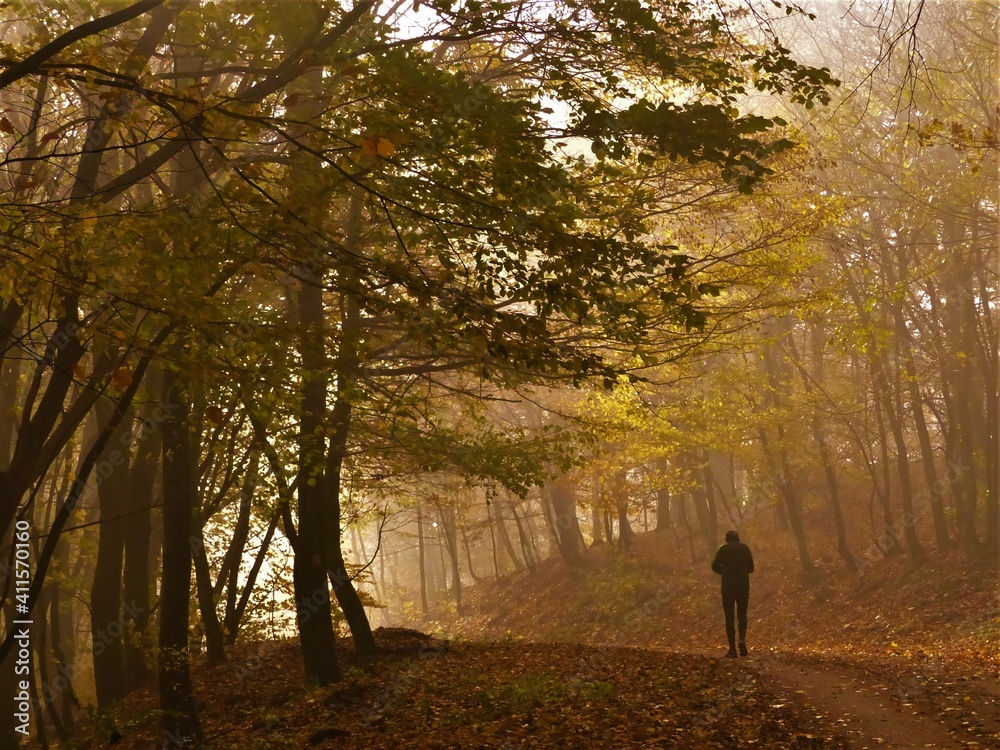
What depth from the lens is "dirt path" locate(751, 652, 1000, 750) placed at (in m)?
6.28

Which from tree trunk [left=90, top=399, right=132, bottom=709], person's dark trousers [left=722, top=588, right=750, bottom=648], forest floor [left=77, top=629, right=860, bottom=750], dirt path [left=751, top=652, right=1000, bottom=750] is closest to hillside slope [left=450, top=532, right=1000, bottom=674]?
person's dark trousers [left=722, top=588, right=750, bottom=648]

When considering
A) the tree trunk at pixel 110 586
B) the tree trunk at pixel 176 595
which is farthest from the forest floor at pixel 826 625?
the tree trunk at pixel 110 586

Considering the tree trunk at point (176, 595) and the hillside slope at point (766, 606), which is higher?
the tree trunk at point (176, 595)

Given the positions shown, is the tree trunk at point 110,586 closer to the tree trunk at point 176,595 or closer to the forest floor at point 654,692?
the forest floor at point 654,692

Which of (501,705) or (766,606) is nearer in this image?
(501,705)

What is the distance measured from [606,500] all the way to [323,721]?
55.7 feet

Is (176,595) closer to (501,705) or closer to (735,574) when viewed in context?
(501,705)

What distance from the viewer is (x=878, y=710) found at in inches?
291

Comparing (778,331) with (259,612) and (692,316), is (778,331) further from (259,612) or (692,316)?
(692,316)

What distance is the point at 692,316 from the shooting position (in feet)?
15.4

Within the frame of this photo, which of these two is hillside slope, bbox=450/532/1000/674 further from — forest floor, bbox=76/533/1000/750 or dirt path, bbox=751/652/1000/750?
dirt path, bbox=751/652/1000/750

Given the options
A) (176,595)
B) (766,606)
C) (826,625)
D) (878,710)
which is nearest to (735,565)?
(878,710)

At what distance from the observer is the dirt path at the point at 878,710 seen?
6281mm

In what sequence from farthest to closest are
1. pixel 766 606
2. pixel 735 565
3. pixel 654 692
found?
1. pixel 766 606
2. pixel 735 565
3. pixel 654 692
